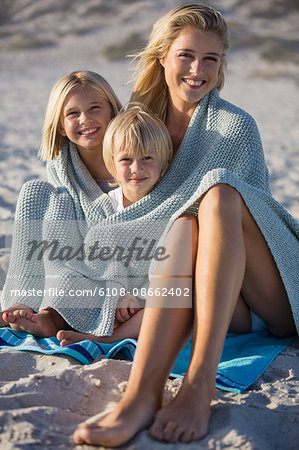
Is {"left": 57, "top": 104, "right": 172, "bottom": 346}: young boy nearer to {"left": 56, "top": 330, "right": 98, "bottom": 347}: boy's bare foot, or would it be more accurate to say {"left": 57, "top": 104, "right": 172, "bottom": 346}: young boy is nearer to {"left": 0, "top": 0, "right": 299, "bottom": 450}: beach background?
{"left": 56, "top": 330, "right": 98, "bottom": 347}: boy's bare foot

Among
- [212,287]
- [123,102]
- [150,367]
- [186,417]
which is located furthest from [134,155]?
[123,102]

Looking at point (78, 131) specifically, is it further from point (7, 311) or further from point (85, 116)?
point (7, 311)

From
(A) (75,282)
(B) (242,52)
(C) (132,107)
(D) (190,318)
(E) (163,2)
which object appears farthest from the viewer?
(E) (163,2)

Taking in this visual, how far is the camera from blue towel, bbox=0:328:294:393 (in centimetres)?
182

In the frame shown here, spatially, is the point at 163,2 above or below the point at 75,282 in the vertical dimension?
above

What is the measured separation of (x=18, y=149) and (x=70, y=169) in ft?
11.3

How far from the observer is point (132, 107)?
95.1 inches

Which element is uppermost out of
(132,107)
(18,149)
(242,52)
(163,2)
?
(163,2)

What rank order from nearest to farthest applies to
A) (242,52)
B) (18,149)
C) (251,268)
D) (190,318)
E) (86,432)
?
(86,432) < (190,318) < (251,268) < (18,149) < (242,52)

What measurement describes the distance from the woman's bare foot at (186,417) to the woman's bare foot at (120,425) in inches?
1.2

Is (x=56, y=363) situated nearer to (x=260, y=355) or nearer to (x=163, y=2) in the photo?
(x=260, y=355)

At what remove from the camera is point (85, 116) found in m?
2.48

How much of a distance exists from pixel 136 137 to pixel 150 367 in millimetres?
1013

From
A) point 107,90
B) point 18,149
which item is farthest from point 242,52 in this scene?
point 107,90
